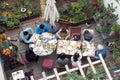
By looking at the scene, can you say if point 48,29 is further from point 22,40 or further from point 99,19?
point 99,19

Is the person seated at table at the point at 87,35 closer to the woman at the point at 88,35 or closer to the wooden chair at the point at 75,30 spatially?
the woman at the point at 88,35

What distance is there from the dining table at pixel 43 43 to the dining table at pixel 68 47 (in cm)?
25

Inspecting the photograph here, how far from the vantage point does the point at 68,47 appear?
15.0 metres

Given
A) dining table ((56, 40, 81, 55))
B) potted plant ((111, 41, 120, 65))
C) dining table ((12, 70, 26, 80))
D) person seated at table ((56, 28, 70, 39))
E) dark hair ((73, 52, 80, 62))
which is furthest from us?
person seated at table ((56, 28, 70, 39))

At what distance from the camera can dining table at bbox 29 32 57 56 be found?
14745 mm

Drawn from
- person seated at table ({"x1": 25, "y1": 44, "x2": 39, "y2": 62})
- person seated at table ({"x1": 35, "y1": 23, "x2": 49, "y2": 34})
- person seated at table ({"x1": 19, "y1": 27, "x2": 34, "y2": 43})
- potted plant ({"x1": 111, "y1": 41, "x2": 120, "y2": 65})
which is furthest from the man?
potted plant ({"x1": 111, "y1": 41, "x2": 120, "y2": 65})

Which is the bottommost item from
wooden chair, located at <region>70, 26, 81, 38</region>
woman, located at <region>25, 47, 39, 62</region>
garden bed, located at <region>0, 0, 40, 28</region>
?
woman, located at <region>25, 47, 39, 62</region>

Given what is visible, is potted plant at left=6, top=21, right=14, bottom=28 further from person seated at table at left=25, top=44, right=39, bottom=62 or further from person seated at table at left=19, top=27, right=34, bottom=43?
person seated at table at left=25, top=44, right=39, bottom=62

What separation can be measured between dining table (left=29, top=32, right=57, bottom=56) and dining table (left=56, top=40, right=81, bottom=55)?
0.84 feet

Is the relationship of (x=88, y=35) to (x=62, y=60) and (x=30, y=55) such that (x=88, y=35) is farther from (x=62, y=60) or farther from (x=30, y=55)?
(x=30, y=55)

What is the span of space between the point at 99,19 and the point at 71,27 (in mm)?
1305

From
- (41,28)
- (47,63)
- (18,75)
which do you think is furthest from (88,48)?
(18,75)

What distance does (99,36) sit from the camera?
621 inches

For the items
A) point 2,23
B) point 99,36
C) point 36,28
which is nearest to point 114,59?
point 99,36
